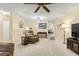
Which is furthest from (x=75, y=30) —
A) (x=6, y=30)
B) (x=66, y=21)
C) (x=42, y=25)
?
(x=6, y=30)

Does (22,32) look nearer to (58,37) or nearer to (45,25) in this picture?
(45,25)

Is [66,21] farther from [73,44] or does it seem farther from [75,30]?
[73,44]

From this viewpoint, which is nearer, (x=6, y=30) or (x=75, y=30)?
(x=6, y=30)

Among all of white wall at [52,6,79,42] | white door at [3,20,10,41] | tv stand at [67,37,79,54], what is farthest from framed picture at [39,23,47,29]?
white door at [3,20,10,41]

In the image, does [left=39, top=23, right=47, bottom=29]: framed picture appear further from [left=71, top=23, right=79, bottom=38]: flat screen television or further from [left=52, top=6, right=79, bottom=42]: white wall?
[left=71, top=23, right=79, bottom=38]: flat screen television

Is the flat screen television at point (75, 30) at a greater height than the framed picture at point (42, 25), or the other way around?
the framed picture at point (42, 25)

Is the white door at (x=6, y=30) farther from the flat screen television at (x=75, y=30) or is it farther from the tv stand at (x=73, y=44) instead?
the flat screen television at (x=75, y=30)

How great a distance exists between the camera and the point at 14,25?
7.83 ft

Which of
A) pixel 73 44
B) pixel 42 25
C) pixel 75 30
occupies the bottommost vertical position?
pixel 73 44

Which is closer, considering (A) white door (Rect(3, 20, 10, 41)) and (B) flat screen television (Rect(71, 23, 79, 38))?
(A) white door (Rect(3, 20, 10, 41))

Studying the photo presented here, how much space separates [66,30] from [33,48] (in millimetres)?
812

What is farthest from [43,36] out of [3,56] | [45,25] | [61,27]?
[3,56]

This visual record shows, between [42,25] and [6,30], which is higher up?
[42,25]

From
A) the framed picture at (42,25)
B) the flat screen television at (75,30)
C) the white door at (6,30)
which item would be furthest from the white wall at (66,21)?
the white door at (6,30)
